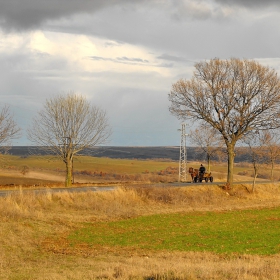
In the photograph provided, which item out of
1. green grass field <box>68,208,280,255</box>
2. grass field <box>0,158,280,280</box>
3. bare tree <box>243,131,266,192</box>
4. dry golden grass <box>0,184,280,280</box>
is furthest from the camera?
bare tree <box>243,131,266,192</box>

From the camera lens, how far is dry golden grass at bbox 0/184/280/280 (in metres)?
11.6

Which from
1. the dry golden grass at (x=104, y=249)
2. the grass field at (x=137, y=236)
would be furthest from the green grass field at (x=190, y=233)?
the dry golden grass at (x=104, y=249)

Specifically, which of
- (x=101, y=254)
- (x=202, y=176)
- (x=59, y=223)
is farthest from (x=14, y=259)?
(x=202, y=176)

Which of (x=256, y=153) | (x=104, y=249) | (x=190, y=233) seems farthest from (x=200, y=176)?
(x=104, y=249)

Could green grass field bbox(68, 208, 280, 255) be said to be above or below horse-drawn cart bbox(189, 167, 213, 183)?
below

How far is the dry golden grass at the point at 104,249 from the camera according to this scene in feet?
38.0

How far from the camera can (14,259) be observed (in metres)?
15.6

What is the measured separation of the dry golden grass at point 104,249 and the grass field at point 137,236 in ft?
0.10

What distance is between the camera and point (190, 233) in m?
22.0

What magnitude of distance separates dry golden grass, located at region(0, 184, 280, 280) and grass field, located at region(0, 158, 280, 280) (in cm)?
3

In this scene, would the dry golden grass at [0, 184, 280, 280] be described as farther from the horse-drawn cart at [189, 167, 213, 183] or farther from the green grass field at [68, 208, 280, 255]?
the horse-drawn cart at [189, 167, 213, 183]

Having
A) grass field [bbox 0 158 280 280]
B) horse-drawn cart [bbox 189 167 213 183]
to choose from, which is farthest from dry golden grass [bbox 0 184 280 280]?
horse-drawn cart [bbox 189 167 213 183]

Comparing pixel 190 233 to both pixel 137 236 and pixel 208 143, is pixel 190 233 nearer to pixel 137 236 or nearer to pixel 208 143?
pixel 137 236

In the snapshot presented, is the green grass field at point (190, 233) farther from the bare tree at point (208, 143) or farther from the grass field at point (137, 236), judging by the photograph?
the bare tree at point (208, 143)
